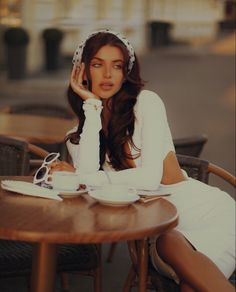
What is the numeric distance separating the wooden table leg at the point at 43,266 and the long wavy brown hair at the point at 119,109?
0.63 metres

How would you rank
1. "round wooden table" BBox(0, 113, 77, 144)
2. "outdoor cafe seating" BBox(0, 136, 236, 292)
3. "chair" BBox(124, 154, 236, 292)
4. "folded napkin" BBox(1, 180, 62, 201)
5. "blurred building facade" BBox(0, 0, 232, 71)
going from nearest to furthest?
"folded napkin" BBox(1, 180, 62, 201), "chair" BBox(124, 154, 236, 292), "outdoor cafe seating" BBox(0, 136, 236, 292), "round wooden table" BBox(0, 113, 77, 144), "blurred building facade" BBox(0, 0, 232, 71)

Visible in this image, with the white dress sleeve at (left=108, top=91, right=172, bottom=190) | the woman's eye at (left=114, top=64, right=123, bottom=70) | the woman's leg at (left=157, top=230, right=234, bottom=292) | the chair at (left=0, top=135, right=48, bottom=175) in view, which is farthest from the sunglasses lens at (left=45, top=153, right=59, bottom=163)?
the chair at (left=0, top=135, right=48, bottom=175)

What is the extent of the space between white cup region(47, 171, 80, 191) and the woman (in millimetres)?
115

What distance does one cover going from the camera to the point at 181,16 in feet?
125

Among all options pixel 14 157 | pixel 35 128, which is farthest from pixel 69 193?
pixel 35 128

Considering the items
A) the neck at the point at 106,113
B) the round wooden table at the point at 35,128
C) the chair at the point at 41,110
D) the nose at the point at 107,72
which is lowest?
the chair at the point at 41,110

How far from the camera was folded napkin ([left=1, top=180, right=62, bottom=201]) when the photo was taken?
3380mm

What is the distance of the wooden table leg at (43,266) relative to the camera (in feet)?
10.7

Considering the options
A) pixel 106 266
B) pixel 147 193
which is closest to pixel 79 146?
pixel 147 193

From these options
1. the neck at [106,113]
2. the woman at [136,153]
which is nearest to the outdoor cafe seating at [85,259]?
the woman at [136,153]

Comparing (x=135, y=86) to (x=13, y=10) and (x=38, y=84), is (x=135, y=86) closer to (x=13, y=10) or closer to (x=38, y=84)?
(x=38, y=84)

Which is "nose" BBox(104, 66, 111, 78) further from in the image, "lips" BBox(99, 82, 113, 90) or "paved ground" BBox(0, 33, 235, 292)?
"paved ground" BBox(0, 33, 235, 292)

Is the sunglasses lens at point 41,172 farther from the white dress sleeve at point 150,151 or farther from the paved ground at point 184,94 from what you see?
the paved ground at point 184,94

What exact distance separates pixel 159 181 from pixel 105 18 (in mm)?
22726
